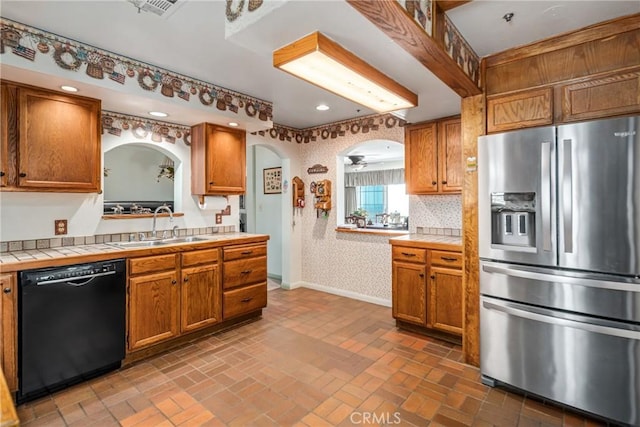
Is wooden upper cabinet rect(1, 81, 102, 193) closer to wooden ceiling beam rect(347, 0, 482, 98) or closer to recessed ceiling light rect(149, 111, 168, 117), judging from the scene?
recessed ceiling light rect(149, 111, 168, 117)

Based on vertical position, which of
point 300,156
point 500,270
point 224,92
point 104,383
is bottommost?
point 104,383

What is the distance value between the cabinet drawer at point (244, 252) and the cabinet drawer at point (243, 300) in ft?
1.13

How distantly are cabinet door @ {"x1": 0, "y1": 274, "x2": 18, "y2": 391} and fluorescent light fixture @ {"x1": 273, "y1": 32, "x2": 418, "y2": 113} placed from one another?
2.17 m

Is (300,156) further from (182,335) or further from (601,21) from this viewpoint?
(601,21)

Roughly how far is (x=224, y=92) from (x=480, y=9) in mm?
2348

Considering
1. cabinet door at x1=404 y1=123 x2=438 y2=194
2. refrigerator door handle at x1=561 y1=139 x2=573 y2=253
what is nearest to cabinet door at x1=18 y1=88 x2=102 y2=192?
cabinet door at x1=404 y1=123 x2=438 y2=194

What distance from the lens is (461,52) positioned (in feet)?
6.98

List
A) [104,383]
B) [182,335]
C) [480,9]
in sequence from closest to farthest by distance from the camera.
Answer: [480,9]
[104,383]
[182,335]

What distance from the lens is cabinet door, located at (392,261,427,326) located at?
322cm

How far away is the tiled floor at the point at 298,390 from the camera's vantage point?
2018mm

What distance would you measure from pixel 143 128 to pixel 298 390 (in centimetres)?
286

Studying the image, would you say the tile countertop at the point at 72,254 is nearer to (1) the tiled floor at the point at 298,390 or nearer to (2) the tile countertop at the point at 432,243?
(1) the tiled floor at the point at 298,390

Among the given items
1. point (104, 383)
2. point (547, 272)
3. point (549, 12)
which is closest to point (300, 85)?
point (549, 12)

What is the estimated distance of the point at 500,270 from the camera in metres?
2.31
